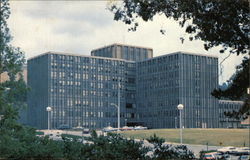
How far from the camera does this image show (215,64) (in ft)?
550

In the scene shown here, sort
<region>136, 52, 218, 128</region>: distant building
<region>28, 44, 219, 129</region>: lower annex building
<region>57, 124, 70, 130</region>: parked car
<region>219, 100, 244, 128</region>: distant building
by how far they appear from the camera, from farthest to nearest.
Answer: <region>219, 100, 244, 128</region>: distant building, <region>28, 44, 219, 129</region>: lower annex building, <region>136, 52, 218, 128</region>: distant building, <region>57, 124, 70, 130</region>: parked car

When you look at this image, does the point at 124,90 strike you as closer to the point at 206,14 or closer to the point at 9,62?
the point at 9,62

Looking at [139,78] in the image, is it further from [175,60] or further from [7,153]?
[7,153]

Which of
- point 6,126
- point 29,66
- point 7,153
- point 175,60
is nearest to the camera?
point 7,153

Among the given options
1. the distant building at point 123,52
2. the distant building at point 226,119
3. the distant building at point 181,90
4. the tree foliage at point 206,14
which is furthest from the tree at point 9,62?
the distant building at point 123,52

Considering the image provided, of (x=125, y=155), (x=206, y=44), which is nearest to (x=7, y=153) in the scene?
(x=125, y=155)

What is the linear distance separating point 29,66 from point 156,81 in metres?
50.4

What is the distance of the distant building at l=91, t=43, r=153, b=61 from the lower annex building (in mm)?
10566

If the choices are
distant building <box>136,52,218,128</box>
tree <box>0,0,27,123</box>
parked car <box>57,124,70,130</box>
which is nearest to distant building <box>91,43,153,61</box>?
distant building <box>136,52,218,128</box>

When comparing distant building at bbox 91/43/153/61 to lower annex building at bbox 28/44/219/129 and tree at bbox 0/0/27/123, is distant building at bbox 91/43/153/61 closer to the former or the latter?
lower annex building at bbox 28/44/219/129

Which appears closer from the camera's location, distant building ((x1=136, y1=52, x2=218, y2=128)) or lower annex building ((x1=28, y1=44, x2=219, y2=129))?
distant building ((x1=136, y1=52, x2=218, y2=128))

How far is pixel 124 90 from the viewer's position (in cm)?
17775

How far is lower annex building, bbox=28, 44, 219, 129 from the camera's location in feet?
527

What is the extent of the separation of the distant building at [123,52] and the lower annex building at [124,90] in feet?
34.7
